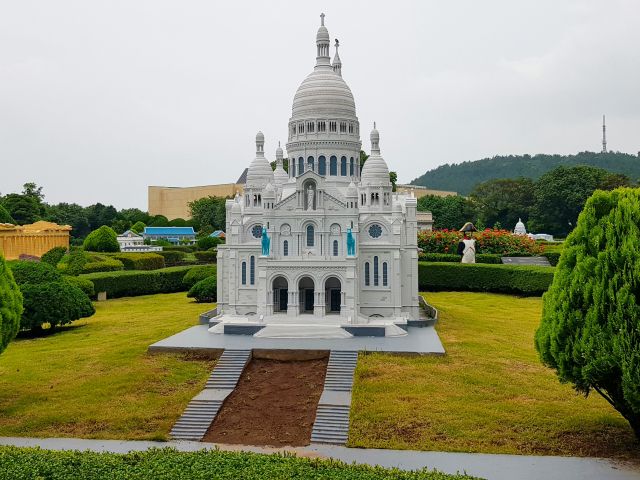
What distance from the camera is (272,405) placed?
22844 millimetres

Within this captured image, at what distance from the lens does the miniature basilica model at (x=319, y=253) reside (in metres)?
32.8

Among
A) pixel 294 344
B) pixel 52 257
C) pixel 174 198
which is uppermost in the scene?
pixel 174 198

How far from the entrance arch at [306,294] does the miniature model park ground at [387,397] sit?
28.3 feet

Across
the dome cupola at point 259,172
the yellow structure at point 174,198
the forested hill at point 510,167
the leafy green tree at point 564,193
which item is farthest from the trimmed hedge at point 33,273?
the forested hill at point 510,167

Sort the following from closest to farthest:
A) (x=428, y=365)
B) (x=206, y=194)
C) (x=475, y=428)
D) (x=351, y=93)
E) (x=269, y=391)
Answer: (x=475, y=428)
(x=269, y=391)
(x=428, y=365)
(x=351, y=93)
(x=206, y=194)

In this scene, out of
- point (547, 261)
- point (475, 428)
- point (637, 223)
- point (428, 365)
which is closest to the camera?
point (637, 223)

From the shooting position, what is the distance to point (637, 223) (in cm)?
1609

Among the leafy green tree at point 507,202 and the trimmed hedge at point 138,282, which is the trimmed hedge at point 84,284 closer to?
the trimmed hedge at point 138,282

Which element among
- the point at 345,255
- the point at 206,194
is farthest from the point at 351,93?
the point at 206,194

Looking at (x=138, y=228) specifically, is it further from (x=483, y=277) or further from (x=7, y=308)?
(x=7, y=308)

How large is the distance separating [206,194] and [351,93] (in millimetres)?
82496

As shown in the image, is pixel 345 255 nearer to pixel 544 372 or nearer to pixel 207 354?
pixel 207 354

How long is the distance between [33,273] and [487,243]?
146 feet

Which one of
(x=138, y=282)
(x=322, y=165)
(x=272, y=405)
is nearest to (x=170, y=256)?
(x=138, y=282)
